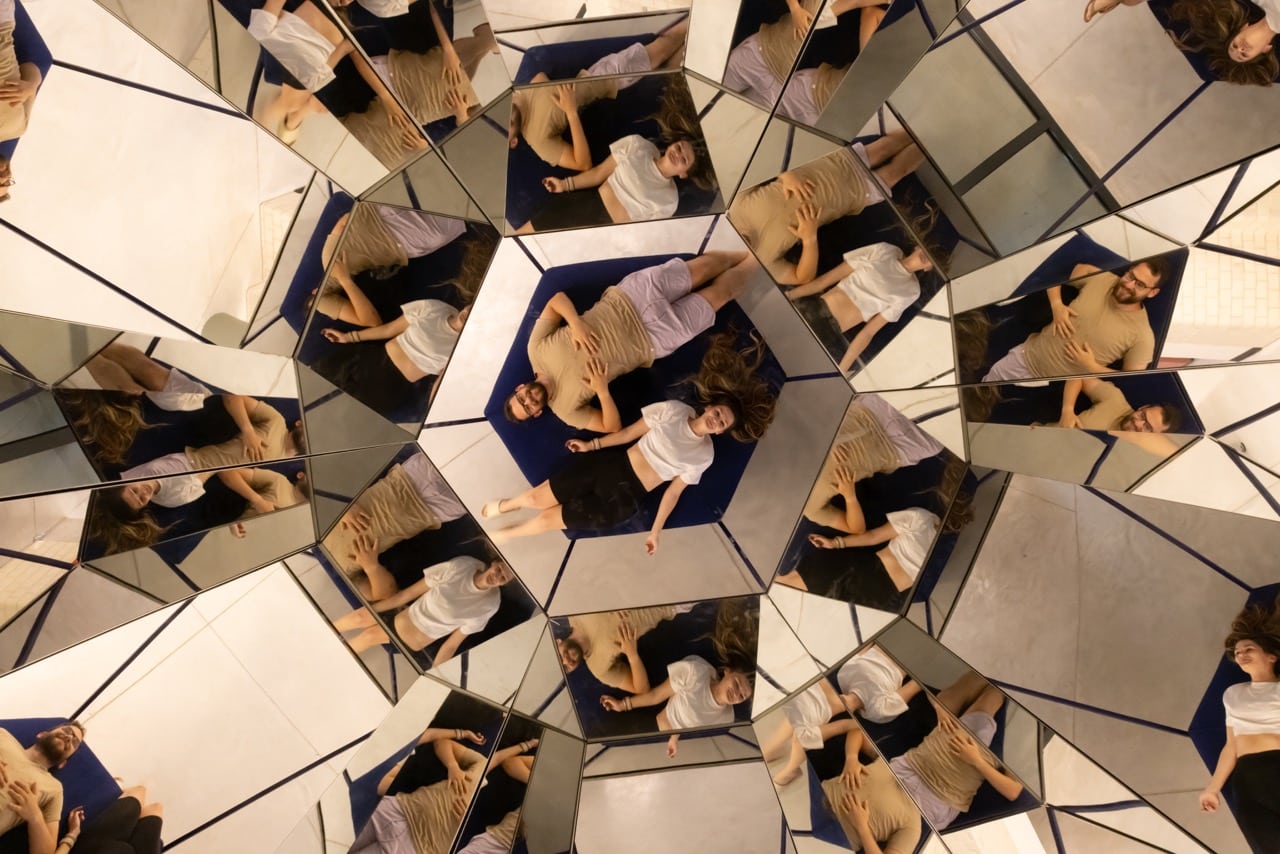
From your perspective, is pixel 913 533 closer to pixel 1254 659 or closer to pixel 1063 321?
pixel 1063 321

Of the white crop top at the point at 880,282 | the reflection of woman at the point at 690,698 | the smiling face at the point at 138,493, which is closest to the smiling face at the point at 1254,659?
the white crop top at the point at 880,282

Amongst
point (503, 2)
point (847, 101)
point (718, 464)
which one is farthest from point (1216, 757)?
point (503, 2)

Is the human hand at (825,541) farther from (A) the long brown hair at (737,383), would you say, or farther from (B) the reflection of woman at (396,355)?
(B) the reflection of woman at (396,355)

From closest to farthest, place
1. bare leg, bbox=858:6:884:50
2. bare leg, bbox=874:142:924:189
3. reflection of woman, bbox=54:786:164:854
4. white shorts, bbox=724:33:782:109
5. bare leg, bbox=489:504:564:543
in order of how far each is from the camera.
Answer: bare leg, bbox=858:6:884:50, white shorts, bbox=724:33:782:109, bare leg, bbox=874:142:924:189, reflection of woman, bbox=54:786:164:854, bare leg, bbox=489:504:564:543

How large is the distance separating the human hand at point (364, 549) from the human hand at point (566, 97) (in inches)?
114

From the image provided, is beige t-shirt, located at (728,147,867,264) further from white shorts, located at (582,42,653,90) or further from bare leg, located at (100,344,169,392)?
bare leg, located at (100,344,169,392)

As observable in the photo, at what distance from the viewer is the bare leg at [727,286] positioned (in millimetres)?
5680

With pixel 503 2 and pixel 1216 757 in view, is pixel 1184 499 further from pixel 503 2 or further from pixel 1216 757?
pixel 503 2

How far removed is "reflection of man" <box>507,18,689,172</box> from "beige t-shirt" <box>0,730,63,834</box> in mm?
4482

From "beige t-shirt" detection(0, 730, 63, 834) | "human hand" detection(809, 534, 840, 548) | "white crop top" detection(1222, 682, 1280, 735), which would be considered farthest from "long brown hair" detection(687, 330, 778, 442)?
"beige t-shirt" detection(0, 730, 63, 834)

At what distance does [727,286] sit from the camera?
5.70 m

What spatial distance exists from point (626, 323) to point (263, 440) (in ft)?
7.56

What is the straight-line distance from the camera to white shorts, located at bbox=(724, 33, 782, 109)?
201 inches

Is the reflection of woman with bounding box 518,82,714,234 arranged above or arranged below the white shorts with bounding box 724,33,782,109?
below
